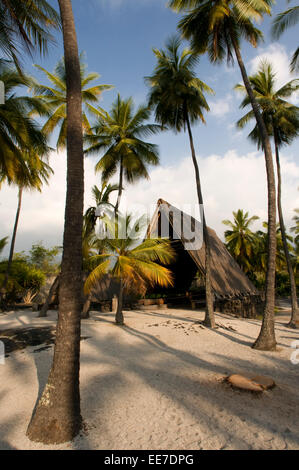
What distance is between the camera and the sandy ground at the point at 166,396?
3854 mm

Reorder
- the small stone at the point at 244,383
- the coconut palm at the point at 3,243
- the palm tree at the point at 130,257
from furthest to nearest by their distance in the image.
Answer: the coconut palm at the point at 3,243
the palm tree at the point at 130,257
the small stone at the point at 244,383

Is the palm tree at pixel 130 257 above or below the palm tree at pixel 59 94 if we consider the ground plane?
below

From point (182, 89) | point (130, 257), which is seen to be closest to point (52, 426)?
point (130, 257)

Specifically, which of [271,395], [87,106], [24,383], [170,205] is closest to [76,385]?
[24,383]

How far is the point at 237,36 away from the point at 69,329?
43.1ft

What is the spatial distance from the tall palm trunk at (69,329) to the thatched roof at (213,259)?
11.5m

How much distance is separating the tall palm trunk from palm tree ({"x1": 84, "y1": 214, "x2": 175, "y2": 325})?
21.3ft

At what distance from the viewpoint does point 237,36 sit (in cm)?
1120

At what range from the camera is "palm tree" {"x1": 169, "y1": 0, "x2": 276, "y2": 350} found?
8977 millimetres

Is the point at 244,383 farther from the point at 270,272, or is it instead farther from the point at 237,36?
the point at 237,36

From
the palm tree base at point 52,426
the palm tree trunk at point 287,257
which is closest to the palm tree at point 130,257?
the palm tree base at point 52,426

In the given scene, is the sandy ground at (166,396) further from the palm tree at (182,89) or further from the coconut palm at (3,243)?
the coconut palm at (3,243)

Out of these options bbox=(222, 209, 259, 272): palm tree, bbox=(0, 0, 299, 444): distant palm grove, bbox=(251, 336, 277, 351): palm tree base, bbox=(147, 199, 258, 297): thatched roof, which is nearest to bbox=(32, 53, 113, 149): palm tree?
bbox=(0, 0, 299, 444): distant palm grove
